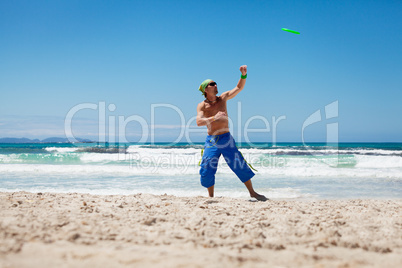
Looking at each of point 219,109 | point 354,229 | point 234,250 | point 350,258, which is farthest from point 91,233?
point 219,109

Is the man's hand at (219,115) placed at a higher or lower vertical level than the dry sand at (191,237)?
higher

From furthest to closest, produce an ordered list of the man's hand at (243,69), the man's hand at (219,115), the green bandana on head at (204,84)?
the green bandana on head at (204,84), the man's hand at (243,69), the man's hand at (219,115)

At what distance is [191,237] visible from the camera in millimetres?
2520

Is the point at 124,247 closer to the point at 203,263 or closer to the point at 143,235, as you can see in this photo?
the point at 143,235

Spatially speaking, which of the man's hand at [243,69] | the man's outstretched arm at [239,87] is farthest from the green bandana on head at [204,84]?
the man's hand at [243,69]

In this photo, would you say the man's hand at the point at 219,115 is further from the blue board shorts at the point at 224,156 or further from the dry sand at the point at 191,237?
the dry sand at the point at 191,237

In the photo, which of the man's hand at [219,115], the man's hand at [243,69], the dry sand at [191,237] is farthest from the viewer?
the man's hand at [243,69]

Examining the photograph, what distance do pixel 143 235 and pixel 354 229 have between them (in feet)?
6.22

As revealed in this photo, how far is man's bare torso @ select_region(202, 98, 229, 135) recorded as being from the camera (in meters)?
4.68

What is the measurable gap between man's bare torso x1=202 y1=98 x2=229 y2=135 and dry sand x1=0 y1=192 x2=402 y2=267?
4.66 feet

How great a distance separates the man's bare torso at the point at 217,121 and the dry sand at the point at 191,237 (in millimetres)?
1419

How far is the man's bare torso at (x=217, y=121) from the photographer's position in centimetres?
468

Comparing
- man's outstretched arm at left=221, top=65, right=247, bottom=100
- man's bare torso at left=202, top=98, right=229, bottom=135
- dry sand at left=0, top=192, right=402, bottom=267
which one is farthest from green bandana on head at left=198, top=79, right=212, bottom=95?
dry sand at left=0, top=192, right=402, bottom=267

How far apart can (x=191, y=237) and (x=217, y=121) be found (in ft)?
7.95
